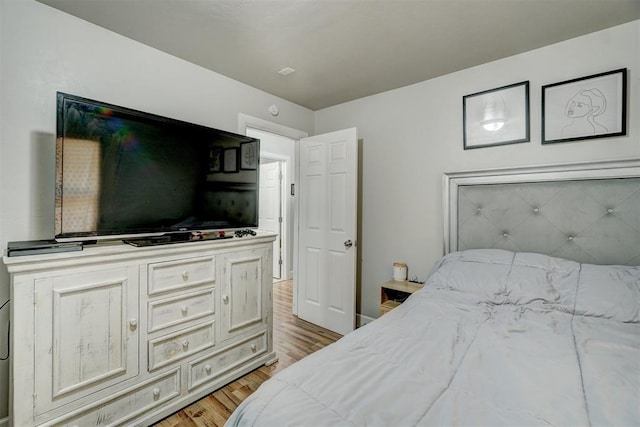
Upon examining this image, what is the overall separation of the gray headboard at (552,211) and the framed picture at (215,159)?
1.91 m

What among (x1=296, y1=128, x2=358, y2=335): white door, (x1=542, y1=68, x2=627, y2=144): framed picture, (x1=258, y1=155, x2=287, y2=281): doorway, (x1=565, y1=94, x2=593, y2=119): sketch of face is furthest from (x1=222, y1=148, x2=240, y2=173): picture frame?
(x1=258, y1=155, x2=287, y2=281): doorway

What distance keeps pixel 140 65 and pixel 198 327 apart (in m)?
1.93

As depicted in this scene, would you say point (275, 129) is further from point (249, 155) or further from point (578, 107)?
point (578, 107)

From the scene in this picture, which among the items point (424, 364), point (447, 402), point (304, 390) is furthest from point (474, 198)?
point (304, 390)

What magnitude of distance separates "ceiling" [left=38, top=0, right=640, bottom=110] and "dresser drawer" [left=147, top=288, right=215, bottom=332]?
1.78 metres

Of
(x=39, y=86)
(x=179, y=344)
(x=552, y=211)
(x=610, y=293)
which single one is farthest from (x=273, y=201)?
(x=610, y=293)

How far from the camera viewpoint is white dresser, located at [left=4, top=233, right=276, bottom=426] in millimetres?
1331

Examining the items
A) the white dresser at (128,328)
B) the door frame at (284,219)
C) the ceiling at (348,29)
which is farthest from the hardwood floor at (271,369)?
the ceiling at (348,29)

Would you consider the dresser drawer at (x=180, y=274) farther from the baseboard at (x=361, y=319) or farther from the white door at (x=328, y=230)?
the baseboard at (x=361, y=319)

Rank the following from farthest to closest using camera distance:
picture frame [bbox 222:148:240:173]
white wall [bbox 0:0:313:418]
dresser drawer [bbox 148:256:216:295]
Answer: picture frame [bbox 222:148:240:173] → dresser drawer [bbox 148:256:216:295] → white wall [bbox 0:0:313:418]

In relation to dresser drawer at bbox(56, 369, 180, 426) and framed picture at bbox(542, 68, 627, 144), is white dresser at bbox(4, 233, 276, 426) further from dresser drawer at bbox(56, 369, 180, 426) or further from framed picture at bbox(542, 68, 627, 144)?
framed picture at bbox(542, 68, 627, 144)

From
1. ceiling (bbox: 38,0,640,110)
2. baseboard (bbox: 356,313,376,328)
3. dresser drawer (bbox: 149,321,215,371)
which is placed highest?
ceiling (bbox: 38,0,640,110)

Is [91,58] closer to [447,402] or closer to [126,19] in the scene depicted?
[126,19]

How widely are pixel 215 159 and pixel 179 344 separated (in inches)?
52.0
